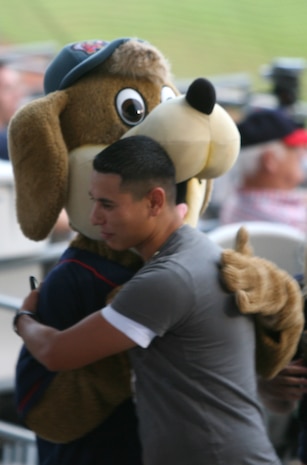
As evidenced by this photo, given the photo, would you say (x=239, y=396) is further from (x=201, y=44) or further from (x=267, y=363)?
(x=201, y=44)

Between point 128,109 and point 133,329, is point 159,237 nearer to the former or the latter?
point 133,329

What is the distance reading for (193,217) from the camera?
2.32 metres

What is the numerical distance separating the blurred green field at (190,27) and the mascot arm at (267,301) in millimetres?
9876

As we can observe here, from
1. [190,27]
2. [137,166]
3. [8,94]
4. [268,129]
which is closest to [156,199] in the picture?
[137,166]

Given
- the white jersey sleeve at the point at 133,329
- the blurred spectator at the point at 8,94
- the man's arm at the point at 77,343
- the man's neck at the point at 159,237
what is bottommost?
the blurred spectator at the point at 8,94

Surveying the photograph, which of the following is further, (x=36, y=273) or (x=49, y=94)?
(x=36, y=273)

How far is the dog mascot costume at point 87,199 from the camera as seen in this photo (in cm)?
214

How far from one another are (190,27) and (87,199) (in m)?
11.6

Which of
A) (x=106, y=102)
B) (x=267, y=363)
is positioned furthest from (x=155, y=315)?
(x=106, y=102)

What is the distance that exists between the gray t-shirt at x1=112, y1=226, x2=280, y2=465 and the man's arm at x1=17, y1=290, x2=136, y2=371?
0.05 meters

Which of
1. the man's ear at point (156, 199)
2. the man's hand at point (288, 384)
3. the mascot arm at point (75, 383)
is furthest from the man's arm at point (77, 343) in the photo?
the man's hand at point (288, 384)

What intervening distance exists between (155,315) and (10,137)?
0.64m

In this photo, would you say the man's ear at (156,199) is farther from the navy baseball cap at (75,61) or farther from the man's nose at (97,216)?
the navy baseball cap at (75,61)

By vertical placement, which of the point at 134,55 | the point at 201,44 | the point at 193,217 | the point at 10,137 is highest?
the point at 134,55
